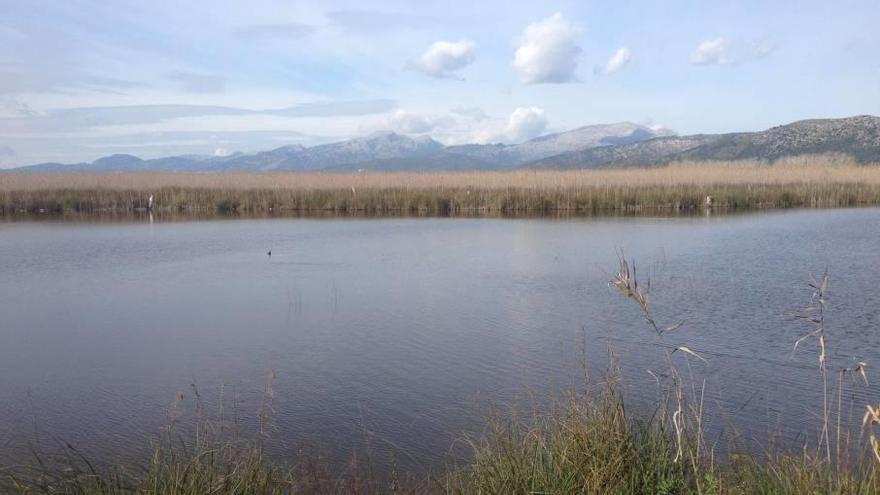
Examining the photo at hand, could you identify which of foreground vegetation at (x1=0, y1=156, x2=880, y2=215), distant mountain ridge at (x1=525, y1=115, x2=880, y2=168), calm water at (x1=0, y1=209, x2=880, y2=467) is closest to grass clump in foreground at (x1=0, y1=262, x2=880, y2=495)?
calm water at (x1=0, y1=209, x2=880, y2=467)

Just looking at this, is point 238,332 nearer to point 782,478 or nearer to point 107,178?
point 782,478

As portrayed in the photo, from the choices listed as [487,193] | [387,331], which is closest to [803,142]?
[487,193]

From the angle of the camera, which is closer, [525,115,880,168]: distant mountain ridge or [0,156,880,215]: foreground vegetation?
[0,156,880,215]: foreground vegetation

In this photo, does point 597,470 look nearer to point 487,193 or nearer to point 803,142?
point 487,193

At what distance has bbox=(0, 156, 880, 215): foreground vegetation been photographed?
24.7m

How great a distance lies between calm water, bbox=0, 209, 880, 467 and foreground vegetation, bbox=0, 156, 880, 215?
9.38 meters

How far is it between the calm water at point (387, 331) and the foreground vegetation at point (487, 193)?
938 centimetres

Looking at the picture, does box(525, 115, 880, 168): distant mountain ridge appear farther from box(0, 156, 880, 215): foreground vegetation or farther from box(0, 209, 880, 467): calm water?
box(0, 209, 880, 467): calm water

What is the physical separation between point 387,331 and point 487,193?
17919mm

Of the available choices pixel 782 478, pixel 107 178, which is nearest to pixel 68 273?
pixel 782 478

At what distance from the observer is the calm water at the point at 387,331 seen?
17.6 ft

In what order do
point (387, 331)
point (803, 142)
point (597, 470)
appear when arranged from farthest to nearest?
1. point (803, 142)
2. point (387, 331)
3. point (597, 470)

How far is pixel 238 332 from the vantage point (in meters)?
7.93

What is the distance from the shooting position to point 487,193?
25.4 m
